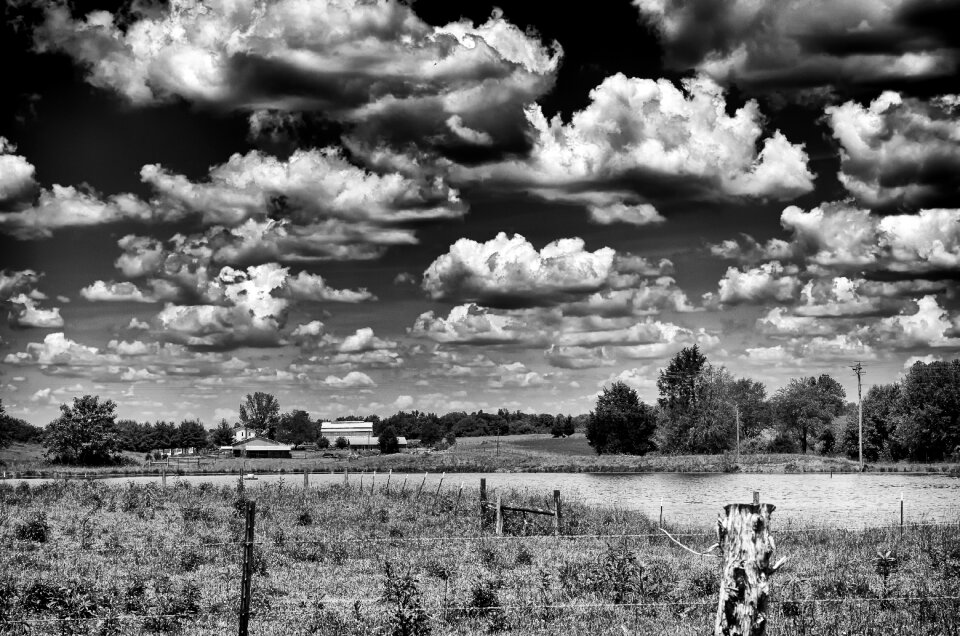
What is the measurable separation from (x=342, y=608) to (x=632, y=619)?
6077mm

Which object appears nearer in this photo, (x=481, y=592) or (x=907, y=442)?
(x=481, y=592)

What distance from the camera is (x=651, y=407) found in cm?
14138

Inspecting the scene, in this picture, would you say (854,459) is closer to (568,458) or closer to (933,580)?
(568,458)

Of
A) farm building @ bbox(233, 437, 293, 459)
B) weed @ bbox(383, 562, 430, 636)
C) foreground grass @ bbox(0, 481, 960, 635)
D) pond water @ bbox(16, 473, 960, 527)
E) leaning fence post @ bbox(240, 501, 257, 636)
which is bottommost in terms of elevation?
farm building @ bbox(233, 437, 293, 459)

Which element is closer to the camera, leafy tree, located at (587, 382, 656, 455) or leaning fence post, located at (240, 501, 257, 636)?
leaning fence post, located at (240, 501, 257, 636)

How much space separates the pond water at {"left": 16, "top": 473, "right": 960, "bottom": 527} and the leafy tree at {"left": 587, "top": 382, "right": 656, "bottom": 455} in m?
32.5

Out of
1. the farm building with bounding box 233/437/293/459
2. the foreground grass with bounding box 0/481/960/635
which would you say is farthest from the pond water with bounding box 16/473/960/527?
the farm building with bounding box 233/437/293/459

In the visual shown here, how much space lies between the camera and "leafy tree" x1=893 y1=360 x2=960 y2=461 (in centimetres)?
11325

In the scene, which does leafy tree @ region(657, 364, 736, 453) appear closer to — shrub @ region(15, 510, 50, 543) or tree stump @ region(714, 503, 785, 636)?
shrub @ region(15, 510, 50, 543)

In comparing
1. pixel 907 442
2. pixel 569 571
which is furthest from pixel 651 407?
pixel 569 571

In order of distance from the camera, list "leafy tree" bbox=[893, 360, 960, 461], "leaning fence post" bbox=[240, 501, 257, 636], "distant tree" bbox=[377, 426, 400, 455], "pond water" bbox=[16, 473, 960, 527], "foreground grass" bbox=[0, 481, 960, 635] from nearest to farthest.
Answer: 1. "leaning fence post" bbox=[240, 501, 257, 636]
2. "foreground grass" bbox=[0, 481, 960, 635]
3. "pond water" bbox=[16, 473, 960, 527]
4. "leafy tree" bbox=[893, 360, 960, 461]
5. "distant tree" bbox=[377, 426, 400, 455]

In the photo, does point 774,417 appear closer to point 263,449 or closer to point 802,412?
point 802,412

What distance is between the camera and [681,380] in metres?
148

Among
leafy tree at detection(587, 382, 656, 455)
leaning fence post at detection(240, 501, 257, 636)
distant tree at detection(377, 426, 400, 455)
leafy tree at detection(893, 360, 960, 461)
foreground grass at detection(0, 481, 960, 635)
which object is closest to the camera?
leaning fence post at detection(240, 501, 257, 636)
